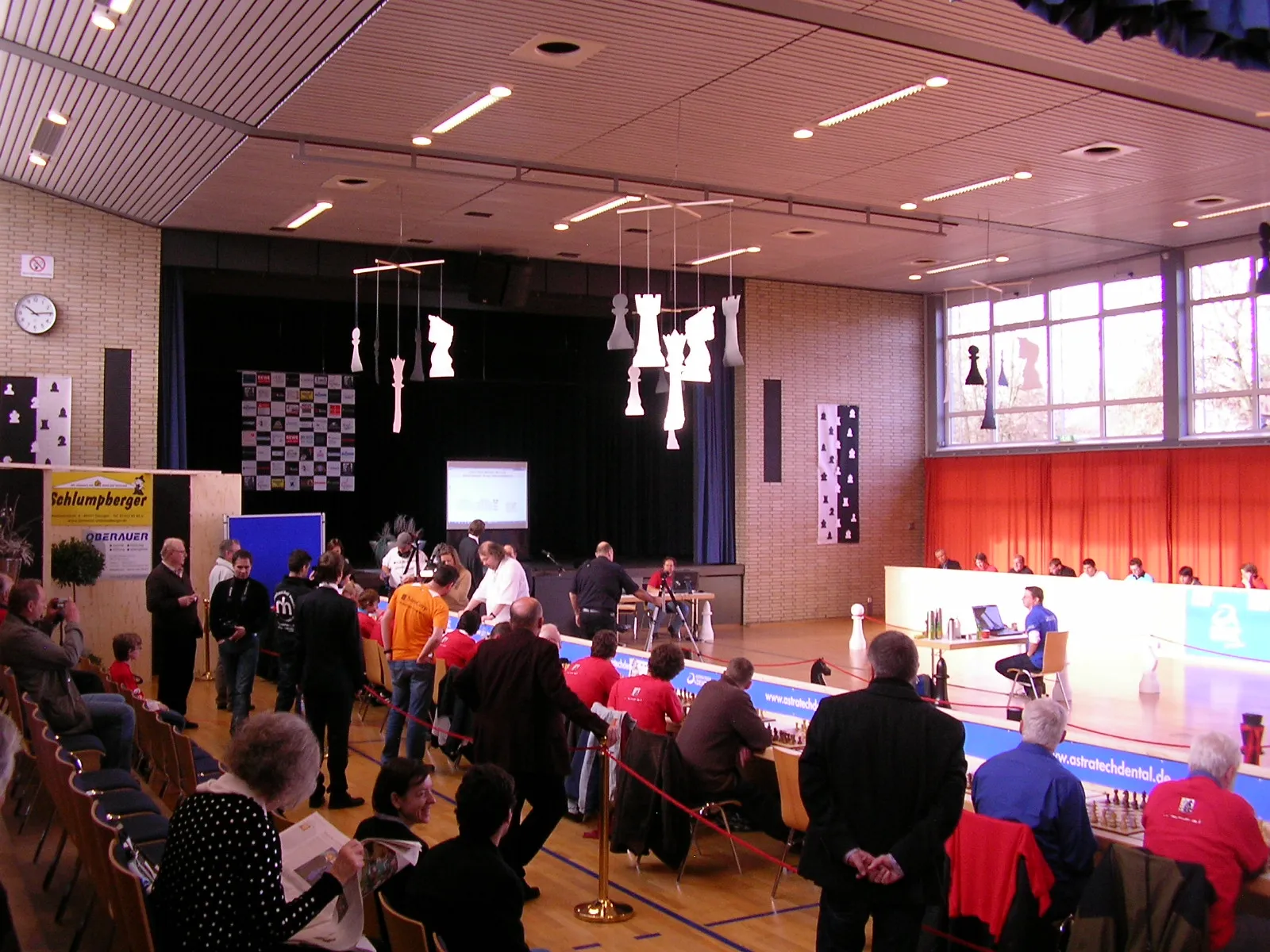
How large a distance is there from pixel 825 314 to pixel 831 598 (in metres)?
4.34

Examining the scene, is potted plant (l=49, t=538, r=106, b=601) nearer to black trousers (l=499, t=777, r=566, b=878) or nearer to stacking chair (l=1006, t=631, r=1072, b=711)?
black trousers (l=499, t=777, r=566, b=878)

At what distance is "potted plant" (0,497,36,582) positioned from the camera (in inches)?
425

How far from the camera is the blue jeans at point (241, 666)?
9.21m

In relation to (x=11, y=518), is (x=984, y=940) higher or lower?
lower

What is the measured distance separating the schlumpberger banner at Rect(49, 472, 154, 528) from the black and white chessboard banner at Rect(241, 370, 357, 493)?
386 cm

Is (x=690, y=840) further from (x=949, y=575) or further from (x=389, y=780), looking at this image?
(x=949, y=575)

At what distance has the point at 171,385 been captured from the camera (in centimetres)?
1431

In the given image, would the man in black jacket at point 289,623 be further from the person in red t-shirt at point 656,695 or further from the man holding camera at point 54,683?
the person in red t-shirt at point 656,695

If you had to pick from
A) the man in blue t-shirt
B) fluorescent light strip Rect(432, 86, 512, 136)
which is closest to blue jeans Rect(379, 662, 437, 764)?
fluorescent light strip Rect(432, 86, 512, 136)

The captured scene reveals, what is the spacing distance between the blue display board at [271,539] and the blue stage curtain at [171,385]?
173 centimetres

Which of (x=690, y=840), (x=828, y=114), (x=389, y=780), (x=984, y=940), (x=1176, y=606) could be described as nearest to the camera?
(x=389, y=780)

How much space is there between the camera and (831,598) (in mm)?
19016

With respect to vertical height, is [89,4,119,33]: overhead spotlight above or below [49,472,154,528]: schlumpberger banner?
above

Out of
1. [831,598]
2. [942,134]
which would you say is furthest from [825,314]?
[942,134]
